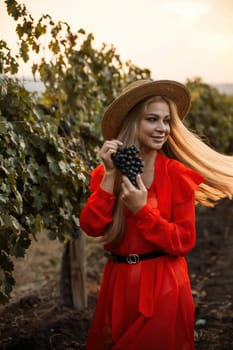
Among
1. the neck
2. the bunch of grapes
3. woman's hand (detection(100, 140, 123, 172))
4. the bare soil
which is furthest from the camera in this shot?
the bare soil

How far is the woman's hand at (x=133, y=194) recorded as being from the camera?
10.1ft

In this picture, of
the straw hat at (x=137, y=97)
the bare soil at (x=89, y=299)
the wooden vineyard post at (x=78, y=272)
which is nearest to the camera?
the straw hat at (x=137, y=97)

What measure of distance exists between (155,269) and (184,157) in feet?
2.35

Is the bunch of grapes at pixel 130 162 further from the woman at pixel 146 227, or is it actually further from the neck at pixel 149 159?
the neck at pixel 149 159

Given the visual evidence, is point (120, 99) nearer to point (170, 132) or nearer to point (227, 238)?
point (170, 132)

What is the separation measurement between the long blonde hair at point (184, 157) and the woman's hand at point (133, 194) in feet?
0.80

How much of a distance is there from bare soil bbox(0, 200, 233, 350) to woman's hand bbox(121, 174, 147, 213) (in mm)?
1974

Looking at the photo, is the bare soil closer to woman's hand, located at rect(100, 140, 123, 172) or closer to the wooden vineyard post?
the wooden vineyard post

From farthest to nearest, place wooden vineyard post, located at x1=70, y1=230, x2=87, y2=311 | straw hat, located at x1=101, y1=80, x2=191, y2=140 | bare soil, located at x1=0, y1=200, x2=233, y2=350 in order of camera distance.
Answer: wooden vineyard post, located at x1=70, y1=230, x2=87, y2=311, bare soil, located at x1=0, y1=200, x2=233, y2=350, straw hat, located at x1=101, y1=80, x2=191, y2=140

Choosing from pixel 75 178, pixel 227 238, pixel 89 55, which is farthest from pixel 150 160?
pixel 227 238

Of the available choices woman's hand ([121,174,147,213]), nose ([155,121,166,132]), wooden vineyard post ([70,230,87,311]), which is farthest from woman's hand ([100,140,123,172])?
wooden vineyard post ([70,230,87,311])

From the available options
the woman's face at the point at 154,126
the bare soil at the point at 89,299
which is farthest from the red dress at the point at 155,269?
the bare soil at the point at 89,299

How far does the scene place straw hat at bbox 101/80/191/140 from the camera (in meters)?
3.30

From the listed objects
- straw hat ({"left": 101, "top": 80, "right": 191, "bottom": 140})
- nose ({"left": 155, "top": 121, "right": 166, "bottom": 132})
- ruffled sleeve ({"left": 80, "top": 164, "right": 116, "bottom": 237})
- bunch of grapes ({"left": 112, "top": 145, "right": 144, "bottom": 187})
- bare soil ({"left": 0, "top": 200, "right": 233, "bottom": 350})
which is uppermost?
straw hat ({"left": 101, "top": 80, "right": 191, "bottom": 140})
